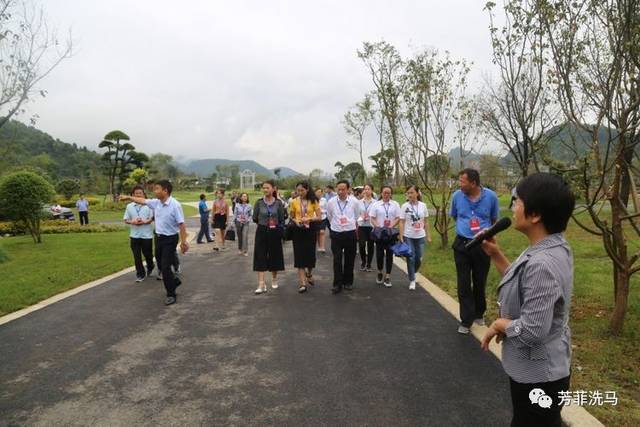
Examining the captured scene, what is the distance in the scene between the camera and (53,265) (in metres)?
9.71

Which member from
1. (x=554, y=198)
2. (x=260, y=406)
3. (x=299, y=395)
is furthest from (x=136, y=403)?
(x=554, y=198)

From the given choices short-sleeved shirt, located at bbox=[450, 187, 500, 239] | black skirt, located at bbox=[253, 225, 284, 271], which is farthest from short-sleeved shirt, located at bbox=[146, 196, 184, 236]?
short-sleeved shirt, located at bbox=[450, 187, 500, 239]

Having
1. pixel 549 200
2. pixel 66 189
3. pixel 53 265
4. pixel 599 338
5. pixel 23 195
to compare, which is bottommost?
pixel 599 338

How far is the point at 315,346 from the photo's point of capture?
176 inches

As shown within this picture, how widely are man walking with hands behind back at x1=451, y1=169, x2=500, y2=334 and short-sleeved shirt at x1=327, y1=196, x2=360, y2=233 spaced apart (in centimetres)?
231

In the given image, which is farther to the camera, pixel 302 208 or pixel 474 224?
pixel 302 208

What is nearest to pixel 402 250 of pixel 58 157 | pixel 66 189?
pixel 66 189

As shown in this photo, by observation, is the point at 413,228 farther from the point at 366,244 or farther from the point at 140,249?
the point at 140,249

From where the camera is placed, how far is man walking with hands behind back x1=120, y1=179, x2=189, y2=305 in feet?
20.9

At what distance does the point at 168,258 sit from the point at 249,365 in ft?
9.84

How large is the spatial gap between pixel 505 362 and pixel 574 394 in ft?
6.04

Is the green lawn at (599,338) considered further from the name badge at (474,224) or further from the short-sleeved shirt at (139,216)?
the short-sleeved shirt at (139,216)

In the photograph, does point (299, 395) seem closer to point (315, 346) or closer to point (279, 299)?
point (315, 346)

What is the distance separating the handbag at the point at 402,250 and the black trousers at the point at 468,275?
181 cm
